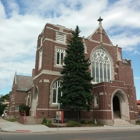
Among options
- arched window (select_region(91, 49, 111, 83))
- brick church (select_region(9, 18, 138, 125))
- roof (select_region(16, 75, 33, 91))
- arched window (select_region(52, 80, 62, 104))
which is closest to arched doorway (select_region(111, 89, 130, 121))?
brick church (select_region(9, 18, 138, 125))

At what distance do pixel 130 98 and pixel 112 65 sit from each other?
7.17m

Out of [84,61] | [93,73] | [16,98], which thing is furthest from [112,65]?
[16,98]

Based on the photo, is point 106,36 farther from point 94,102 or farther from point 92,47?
point 94,102

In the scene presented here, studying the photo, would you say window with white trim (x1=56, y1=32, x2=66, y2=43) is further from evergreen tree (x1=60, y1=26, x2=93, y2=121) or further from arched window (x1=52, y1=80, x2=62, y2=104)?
arched window (x1=52, y1=80, x2=62, y2=104)

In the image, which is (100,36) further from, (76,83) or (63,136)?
(63,136)

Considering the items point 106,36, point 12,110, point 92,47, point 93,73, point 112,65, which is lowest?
point 12,110

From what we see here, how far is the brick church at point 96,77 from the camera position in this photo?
22688 mm

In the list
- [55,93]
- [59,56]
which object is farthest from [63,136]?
[59,56]

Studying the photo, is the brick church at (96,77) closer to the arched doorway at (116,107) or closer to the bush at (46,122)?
the arched doorway at (116,107)

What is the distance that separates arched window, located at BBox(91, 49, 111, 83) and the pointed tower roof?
2.03 meters

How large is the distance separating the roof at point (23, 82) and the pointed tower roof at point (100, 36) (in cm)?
2181

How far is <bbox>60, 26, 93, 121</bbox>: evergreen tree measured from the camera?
20.2 meters

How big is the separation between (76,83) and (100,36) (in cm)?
1375

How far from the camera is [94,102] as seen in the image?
985 inches
